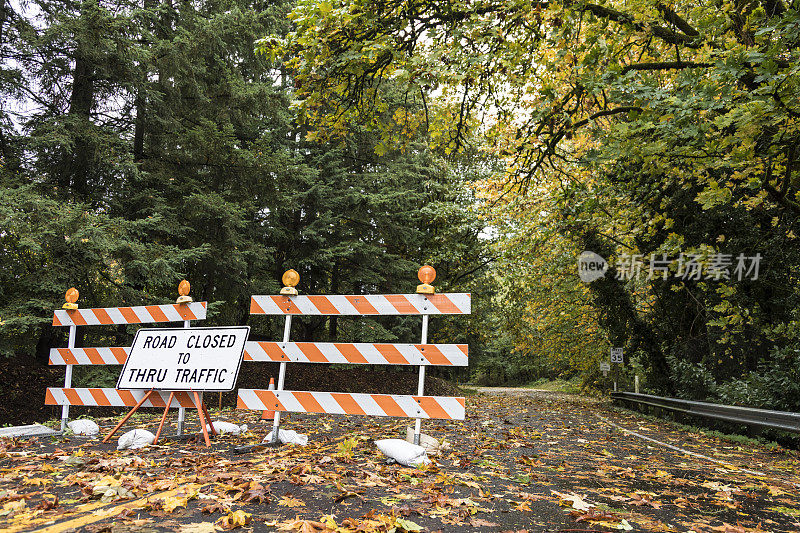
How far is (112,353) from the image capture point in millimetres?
6422

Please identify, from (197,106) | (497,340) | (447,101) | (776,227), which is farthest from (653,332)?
(497,340)

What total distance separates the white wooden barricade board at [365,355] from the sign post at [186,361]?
305 mm

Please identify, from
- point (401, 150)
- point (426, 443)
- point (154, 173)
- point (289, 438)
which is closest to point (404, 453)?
point (426, 443)

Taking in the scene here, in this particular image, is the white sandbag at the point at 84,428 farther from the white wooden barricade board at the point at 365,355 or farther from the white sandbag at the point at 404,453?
the white sandbag at the point at 404,453

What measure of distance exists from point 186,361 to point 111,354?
4.32 ft

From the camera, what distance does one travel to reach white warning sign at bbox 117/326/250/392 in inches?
Result: 223

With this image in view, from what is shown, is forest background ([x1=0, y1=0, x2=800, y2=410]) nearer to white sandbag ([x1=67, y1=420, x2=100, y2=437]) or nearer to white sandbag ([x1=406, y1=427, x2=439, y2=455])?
white sandbag ([x1=67, y1=420, x2=100, y2=437])

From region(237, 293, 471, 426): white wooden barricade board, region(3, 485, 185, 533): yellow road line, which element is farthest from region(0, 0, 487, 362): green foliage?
region(3, 485, 185, 533): yellow road line

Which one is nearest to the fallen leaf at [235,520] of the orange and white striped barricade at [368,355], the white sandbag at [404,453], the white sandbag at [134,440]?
the white sandbag at [404,453]

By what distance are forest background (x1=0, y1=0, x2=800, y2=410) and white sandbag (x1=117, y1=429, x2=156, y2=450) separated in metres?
5.22

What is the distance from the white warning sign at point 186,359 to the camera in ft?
18.6

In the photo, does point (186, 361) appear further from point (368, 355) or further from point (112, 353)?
point (368, 355)

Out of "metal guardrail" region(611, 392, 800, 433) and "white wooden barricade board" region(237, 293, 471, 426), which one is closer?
"white wooden barricade board" region(237, 293, 471, 426)

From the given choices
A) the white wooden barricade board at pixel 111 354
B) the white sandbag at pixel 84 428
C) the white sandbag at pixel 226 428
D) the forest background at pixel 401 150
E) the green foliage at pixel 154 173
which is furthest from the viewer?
the green foliage at pixel 154 173
